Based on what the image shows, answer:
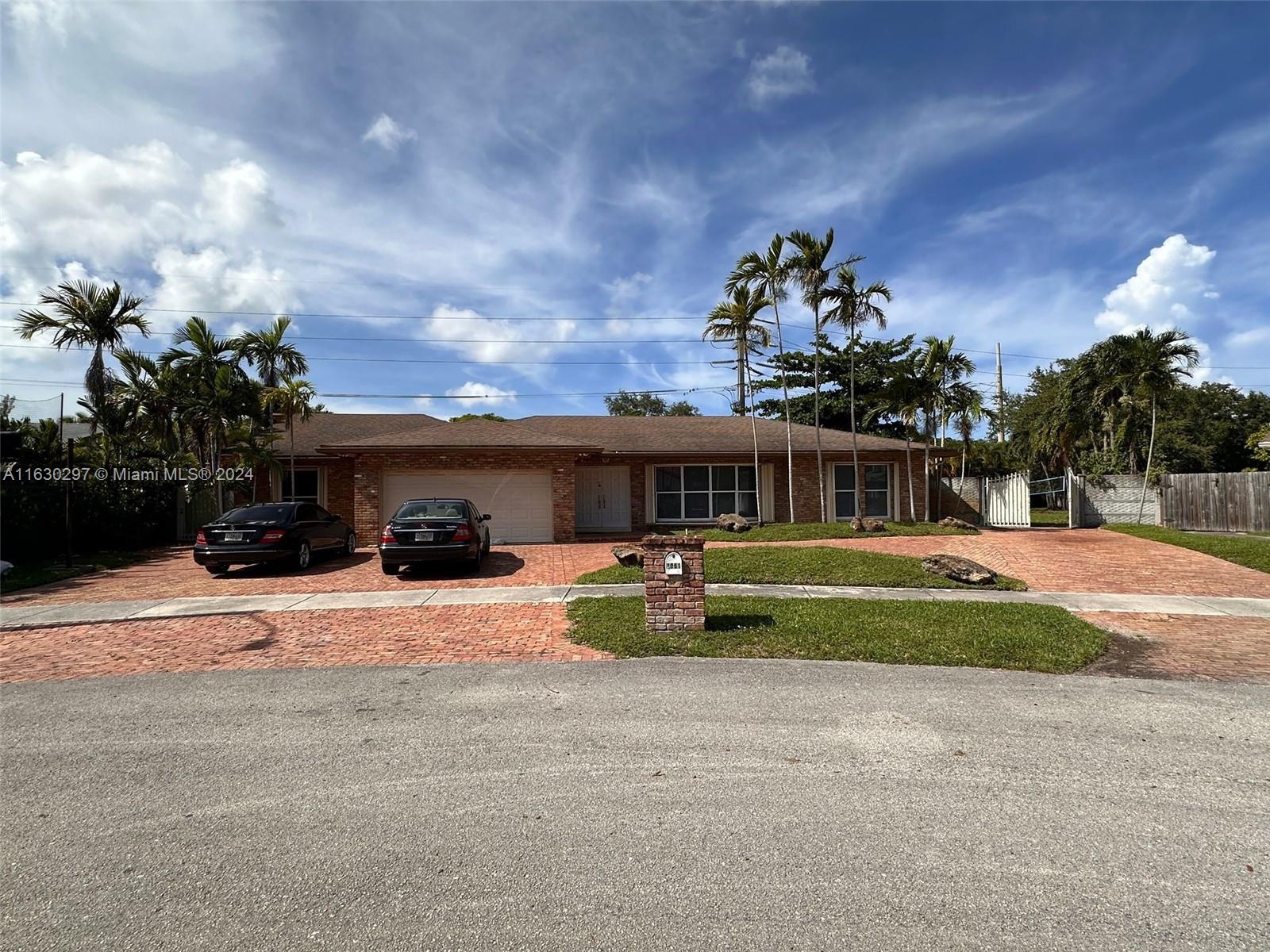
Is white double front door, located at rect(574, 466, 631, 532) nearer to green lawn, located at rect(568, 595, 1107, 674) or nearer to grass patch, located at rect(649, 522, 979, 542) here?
grass patch, located at rect(649, 522, 979, 542)

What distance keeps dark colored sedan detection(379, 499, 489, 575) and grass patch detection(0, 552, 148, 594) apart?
625cm

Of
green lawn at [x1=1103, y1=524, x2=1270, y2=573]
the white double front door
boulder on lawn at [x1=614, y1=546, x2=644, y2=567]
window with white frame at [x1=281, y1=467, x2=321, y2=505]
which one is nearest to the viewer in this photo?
boulder on lawn at [x1=614, y1=546, x2=644, y2=567]

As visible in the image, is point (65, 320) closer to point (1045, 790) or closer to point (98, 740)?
point (98, 740)

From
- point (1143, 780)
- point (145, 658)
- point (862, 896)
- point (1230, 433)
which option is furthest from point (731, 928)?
point (1230, 433)

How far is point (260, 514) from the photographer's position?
1351 centimetres

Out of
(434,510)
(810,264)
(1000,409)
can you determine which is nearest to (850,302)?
(810,264)

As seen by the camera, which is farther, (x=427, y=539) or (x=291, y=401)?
(x=291, y=401)

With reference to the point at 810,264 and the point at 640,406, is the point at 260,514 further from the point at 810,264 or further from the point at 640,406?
the point at 640,406

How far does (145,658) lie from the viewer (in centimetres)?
704

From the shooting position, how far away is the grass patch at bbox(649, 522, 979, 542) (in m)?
16.8

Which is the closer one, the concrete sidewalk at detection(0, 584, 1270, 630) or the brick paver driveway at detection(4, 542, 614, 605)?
the concrete sidewalk at detection(0, 584, 1270, 630)

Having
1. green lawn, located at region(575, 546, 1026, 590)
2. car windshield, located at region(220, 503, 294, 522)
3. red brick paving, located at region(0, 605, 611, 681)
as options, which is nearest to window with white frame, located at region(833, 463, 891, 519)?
green lawn, located at region(575, 546, 1026, 590)

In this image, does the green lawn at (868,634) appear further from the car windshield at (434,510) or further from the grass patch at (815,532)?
the grass patch at (815,532)

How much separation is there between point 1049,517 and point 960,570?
58.7 ft
